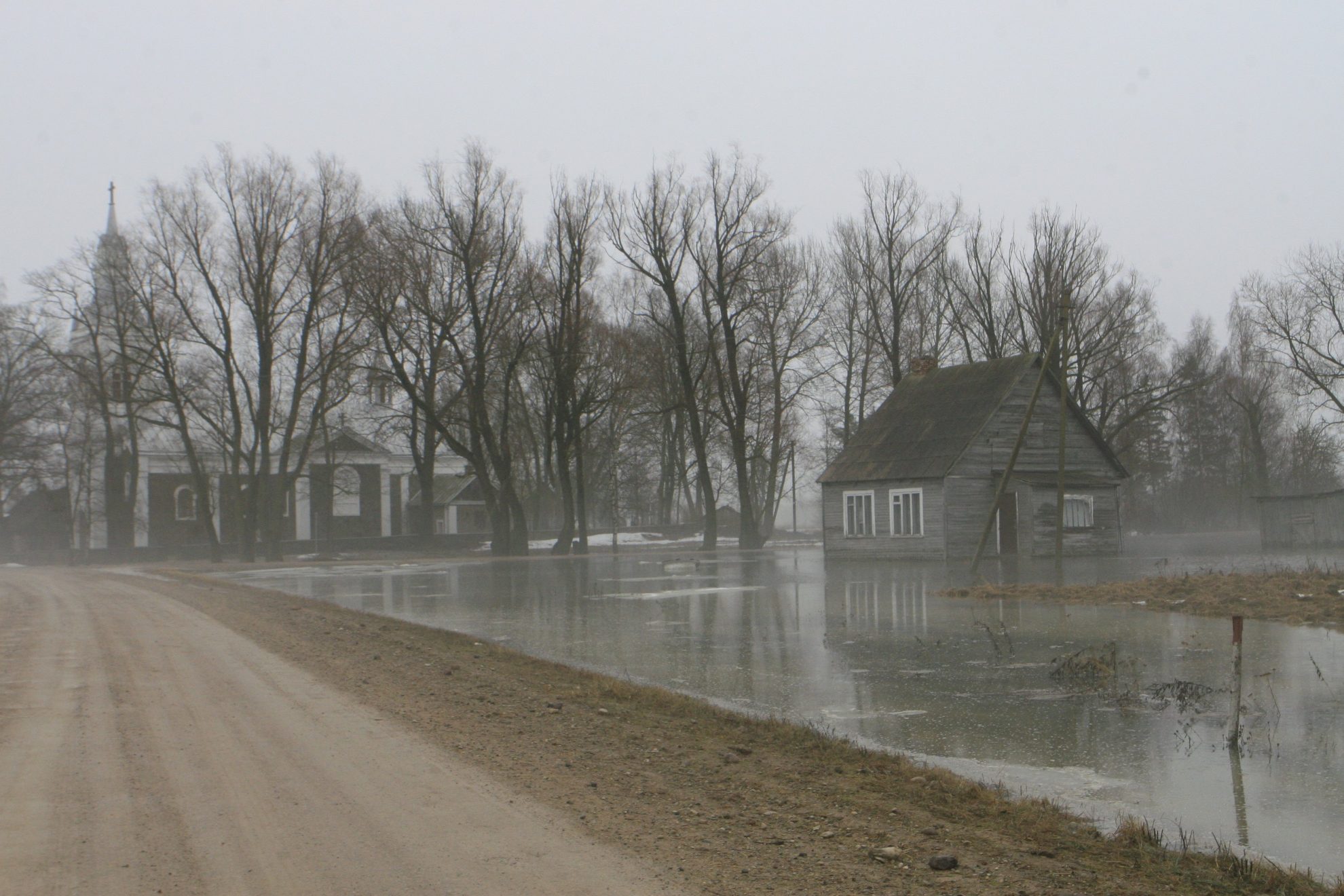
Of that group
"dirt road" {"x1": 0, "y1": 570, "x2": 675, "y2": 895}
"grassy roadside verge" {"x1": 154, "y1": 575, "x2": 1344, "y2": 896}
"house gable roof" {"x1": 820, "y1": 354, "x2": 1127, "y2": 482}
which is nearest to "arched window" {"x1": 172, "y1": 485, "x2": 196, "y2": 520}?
"house gable roof" {"x1": 820, "y1": 354, "x2": 1127, "y2": 482}

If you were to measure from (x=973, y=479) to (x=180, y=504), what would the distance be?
4924cm

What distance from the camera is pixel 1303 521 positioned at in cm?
4081

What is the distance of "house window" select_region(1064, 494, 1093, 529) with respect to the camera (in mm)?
39406

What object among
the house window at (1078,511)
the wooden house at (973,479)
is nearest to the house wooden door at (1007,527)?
the wooden house at (973,479)

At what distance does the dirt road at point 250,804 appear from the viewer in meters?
5.23

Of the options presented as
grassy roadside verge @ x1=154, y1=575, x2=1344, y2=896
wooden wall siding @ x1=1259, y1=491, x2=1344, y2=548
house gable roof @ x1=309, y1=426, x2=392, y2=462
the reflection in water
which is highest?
house gable roof @ x1=309, y1=426, x2=392, y2=462

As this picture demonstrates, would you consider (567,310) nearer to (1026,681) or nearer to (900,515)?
(900,515)

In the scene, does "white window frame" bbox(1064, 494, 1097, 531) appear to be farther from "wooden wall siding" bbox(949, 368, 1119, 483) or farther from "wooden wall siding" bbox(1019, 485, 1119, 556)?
"wooden wall siding" bbox(949, 368, 1119, 483)

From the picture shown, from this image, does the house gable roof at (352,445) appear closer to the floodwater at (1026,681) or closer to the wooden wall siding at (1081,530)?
the wooden wall siding at (1081,530)

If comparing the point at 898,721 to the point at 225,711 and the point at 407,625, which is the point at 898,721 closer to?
the point at 225,711

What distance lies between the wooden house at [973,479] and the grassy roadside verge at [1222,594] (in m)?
14.9

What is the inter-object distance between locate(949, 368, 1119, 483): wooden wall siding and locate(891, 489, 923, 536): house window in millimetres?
1791

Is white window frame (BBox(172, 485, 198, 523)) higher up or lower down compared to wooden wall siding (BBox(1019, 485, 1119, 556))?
higher up

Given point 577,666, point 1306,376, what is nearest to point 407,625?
point 577,666
